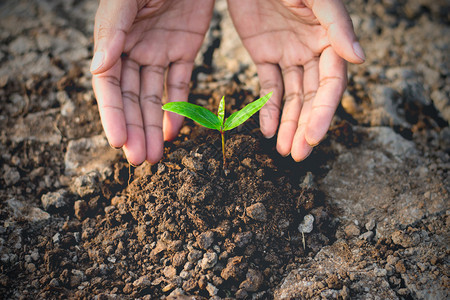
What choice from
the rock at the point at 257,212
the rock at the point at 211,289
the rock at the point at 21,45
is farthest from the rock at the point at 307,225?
the rock at the point at 21,45

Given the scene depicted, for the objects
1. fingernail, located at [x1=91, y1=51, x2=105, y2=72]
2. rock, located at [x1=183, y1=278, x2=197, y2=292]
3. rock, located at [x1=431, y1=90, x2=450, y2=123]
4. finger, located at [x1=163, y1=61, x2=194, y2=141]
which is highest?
fingernail, located at [x1=91, y1=51, x2=105, y2=72]

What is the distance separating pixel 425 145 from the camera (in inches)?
A: 96.2

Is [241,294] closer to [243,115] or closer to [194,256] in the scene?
[194,256]

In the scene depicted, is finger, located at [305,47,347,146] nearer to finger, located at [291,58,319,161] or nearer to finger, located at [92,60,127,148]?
finger, located at [291,58,319,161]

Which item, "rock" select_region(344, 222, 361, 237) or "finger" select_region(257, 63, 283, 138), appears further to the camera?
"finger" select_region(257, 63, 283, 138)

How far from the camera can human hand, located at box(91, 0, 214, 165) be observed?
1883mm

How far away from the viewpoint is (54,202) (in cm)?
209

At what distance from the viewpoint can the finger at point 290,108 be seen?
2.08m

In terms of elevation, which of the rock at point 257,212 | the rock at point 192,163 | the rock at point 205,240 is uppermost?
the rock at point 192,163

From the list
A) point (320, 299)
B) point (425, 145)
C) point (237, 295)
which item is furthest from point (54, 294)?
point (425, 145)

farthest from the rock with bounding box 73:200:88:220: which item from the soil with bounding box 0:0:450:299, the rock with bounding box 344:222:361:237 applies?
the rock with bounding box 344:222:361:237

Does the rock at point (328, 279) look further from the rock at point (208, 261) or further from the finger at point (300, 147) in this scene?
the finger at point (300, 147)

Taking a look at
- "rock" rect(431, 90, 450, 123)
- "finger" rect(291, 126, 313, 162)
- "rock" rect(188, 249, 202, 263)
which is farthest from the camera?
"rock" rect(431, 90, 450, 123)

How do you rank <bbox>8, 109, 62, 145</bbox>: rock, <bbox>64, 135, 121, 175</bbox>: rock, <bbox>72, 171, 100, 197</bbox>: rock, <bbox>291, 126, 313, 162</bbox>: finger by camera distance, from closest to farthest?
<bbox>291, 126, 313, 162</bbox>: finger → <bbox>72, 171, 100, 197</bbox>: rock → <bbox>64, 135, 121, 175</bbox>: rock → <bbox>8, 109, 62, 145</bbox>: rock
